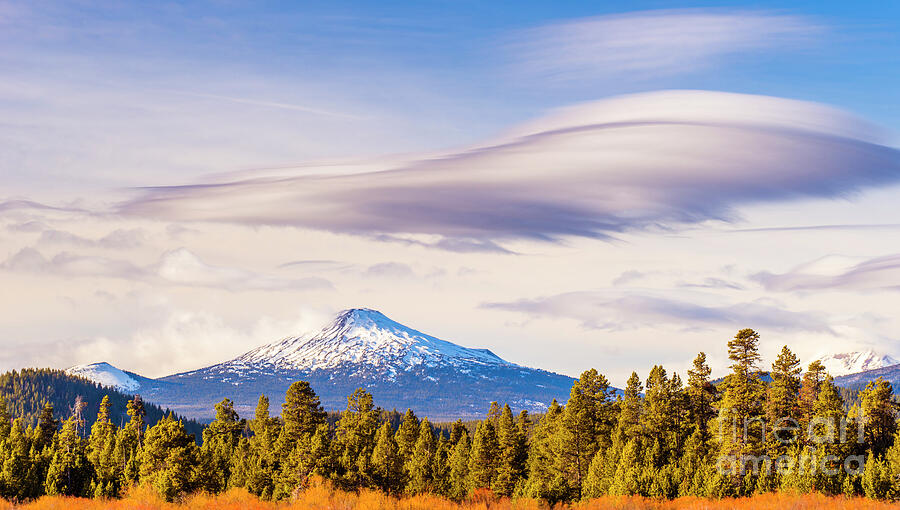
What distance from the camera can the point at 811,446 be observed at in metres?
58.7

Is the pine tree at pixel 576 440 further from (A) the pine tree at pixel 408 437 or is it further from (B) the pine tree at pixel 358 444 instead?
(A) the pine tree at pixel 408 437

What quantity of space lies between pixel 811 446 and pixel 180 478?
4279 centimetres

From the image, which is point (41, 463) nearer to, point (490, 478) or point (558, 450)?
point (490, 478)

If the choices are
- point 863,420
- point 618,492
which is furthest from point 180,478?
point 863,420

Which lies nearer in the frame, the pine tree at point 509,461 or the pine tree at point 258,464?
the pine tree at point 258,464

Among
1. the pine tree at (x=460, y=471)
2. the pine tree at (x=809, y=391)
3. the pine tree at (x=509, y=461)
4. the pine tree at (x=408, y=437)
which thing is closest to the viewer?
the pine tree at (x=809, y=391)

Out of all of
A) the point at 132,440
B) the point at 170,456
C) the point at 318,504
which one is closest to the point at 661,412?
the point at 170,456

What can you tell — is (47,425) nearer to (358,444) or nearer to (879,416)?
(358,444)

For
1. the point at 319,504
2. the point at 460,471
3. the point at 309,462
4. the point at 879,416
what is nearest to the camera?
the point at 319,504

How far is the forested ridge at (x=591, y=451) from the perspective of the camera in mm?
55656

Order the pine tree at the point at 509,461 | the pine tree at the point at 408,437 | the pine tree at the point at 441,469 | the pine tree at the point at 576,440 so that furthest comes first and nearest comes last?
1. the pine tree at the point at 408,437
2. the pine tree at the point at 509,461
3. the pine tree at the point at 441,469
4. the pine tree at the point at 576,440

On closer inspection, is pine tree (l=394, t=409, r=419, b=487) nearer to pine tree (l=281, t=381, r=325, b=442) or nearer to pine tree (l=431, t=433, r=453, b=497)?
pine tree (l=431, t=433, r=453, b=497)

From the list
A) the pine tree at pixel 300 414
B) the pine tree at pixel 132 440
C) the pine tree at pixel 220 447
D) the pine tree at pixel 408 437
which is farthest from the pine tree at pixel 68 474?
the pine tree at pixel 408 437

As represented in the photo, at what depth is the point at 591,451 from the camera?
71188 mm
